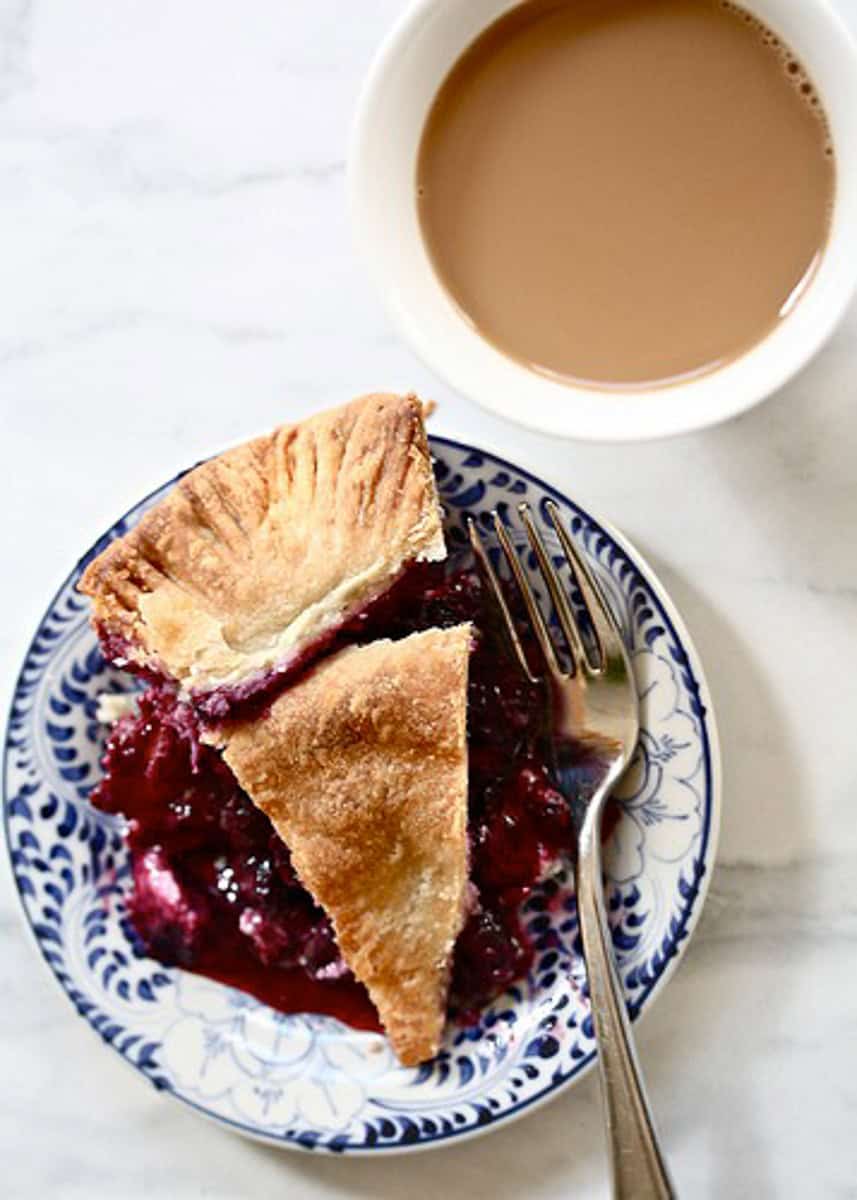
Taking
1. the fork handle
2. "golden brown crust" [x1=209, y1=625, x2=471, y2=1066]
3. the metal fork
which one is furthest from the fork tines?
the fork handle

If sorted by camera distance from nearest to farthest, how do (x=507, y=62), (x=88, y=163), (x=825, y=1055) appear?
(x=507, y=62)
(x=825, y=1055)
(x=88, y=163)

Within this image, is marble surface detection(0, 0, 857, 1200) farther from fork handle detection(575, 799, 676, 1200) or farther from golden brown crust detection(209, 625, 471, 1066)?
golden brown crust detection(209, 625, 471, 1066)

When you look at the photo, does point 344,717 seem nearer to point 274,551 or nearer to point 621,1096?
point 274,551

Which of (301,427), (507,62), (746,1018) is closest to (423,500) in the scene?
(301,427)

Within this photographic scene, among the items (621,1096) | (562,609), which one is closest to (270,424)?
(562,609)

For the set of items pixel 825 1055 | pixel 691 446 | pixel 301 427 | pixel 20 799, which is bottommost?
pixel 825 1055

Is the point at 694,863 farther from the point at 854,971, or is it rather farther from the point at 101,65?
the point at 101,65
